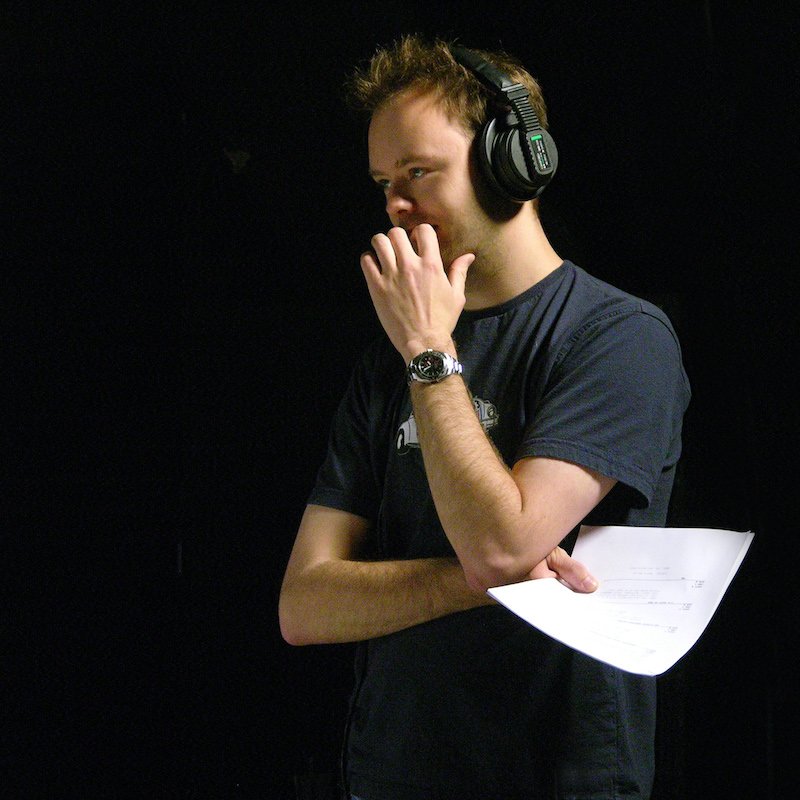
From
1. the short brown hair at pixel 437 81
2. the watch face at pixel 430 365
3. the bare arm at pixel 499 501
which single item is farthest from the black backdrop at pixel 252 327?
the watch face at pixel 430 365

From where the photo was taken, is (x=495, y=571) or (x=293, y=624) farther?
(x=293, y=624)

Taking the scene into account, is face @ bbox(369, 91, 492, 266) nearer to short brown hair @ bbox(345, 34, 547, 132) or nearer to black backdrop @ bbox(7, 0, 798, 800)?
short brown hair @ bbox(345, 34, 547, 132)

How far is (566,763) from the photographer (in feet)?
3.65

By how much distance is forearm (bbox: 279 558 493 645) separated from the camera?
1.15 meters

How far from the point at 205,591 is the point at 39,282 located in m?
0.67

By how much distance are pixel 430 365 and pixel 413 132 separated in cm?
44

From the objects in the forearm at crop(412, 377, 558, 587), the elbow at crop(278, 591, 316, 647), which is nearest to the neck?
the forearm at crop(412, 377, 558, 587)

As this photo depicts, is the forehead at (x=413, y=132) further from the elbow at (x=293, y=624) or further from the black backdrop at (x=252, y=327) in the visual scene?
the elbow at (x=293, y=624)

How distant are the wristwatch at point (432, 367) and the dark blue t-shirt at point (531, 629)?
11 centimetres

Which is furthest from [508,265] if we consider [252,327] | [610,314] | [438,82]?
[252,327]

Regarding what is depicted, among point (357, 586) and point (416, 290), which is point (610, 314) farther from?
point (357, 586)

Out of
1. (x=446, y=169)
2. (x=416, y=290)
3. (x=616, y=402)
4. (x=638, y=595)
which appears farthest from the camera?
(x=446, y=169)

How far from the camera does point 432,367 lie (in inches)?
46.4

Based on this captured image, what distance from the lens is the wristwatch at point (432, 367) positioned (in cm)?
117
